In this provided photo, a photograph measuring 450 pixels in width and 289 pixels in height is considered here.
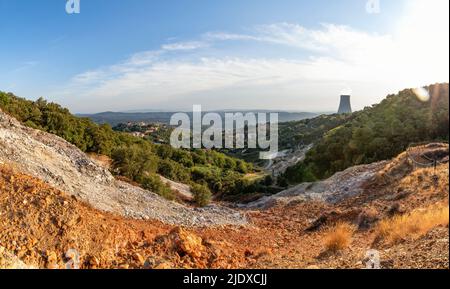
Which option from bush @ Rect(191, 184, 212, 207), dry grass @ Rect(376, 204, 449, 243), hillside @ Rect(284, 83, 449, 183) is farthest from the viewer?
bush @ Rect(191, 184, 212, 207)

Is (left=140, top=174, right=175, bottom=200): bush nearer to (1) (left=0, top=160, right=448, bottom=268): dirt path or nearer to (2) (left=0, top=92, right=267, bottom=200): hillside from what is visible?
(2) (left=0, top=92, right=267, bottom=200): hillside

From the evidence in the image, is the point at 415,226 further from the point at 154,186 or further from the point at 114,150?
the point at 114,150

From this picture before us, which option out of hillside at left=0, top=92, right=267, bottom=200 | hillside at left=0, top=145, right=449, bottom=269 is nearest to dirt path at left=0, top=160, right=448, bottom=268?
hillside at left=0, top=145, right=449, bottom=269

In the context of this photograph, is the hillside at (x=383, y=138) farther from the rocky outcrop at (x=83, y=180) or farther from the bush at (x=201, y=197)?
the rocky outcrop at (x=83, y=180)

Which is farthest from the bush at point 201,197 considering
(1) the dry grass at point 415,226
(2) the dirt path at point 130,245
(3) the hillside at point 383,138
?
(1) the dry grass at point 415,226

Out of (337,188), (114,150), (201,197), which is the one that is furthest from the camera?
(114,150)

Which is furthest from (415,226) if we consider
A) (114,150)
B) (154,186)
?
(114,150)

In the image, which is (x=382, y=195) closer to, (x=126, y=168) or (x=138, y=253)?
(x=138, y=253)

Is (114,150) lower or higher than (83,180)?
higher
